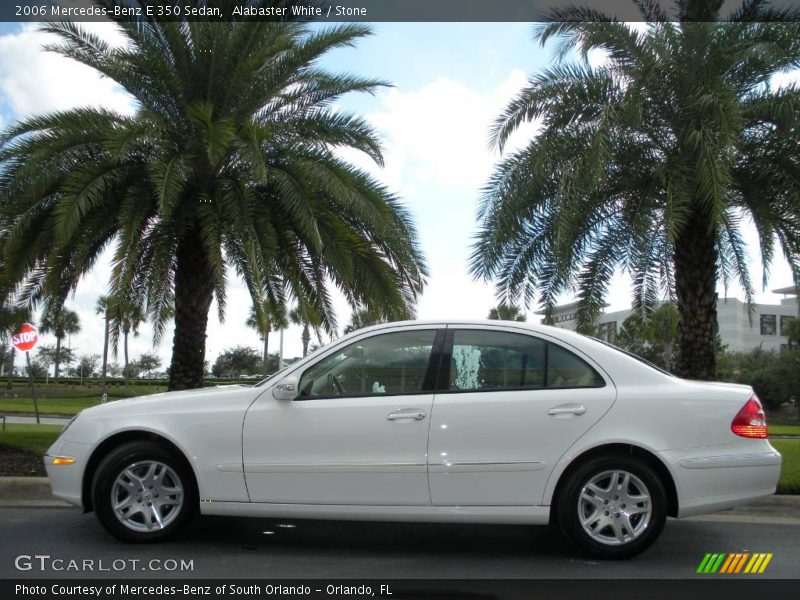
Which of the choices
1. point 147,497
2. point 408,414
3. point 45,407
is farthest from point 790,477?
point 45,407

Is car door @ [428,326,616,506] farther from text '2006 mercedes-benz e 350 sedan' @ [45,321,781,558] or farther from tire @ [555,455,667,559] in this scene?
tire @ [555,455,667,559]

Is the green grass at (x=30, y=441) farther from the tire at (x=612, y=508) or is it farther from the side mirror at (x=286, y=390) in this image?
the tire at (x=612, y=508)

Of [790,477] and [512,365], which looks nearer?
[512,365]

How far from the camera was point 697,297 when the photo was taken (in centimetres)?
1151

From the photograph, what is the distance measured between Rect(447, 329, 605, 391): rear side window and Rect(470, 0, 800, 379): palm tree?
498 cm

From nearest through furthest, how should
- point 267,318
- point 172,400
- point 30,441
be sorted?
point 172,400
point 30,441
point 267,318

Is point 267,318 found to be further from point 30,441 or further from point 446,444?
point 446,444

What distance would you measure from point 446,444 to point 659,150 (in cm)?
781

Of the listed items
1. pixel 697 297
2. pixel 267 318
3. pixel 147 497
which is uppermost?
pixel 697 297

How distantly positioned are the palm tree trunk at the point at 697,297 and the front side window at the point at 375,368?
6985 millimetres

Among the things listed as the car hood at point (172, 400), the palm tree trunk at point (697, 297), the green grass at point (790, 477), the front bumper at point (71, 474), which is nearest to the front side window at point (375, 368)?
the car hood at point (172, 400)

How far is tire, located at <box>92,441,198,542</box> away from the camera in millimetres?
5527

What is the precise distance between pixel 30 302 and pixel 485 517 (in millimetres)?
8917
